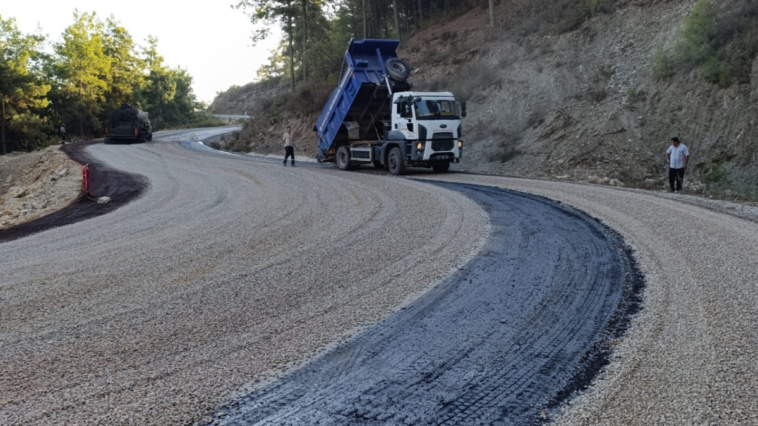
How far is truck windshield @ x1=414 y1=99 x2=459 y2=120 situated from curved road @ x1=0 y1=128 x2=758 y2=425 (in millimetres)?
6738

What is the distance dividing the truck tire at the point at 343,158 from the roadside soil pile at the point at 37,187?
8563 mm

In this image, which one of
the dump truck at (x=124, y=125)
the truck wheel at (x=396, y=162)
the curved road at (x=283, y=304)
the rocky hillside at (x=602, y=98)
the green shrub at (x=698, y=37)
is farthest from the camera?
the dump truck at (x=124, y=125)

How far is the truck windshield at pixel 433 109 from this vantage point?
17.8 metres

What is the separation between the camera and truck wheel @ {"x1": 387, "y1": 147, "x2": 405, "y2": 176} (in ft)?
60.3

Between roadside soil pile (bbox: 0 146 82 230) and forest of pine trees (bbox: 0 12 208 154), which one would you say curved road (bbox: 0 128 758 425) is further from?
forest of pine trees (bbox: 0 12 208 154)

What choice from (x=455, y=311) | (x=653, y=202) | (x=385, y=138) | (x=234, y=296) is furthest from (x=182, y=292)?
(x=385, y=138)

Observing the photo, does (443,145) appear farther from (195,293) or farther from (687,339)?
(687,339)

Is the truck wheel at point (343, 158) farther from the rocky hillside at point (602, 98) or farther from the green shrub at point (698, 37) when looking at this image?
the green shrub at point (698, 37)

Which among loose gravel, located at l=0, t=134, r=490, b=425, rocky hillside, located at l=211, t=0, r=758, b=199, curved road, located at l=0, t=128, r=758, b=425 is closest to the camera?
curved road, located at l=0, t=128, r=758, b=425

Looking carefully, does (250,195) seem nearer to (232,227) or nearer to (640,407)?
(232,227)

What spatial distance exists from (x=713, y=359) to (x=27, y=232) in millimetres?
10981

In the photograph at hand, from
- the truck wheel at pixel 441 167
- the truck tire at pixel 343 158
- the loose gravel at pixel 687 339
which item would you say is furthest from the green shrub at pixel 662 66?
the loose gravel at pixel 687 339

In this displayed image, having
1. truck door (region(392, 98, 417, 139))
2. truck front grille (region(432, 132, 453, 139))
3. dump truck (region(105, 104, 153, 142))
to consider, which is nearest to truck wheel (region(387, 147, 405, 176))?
truck door (region(392, 98, 417, 139))

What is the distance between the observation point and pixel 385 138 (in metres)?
19.2
